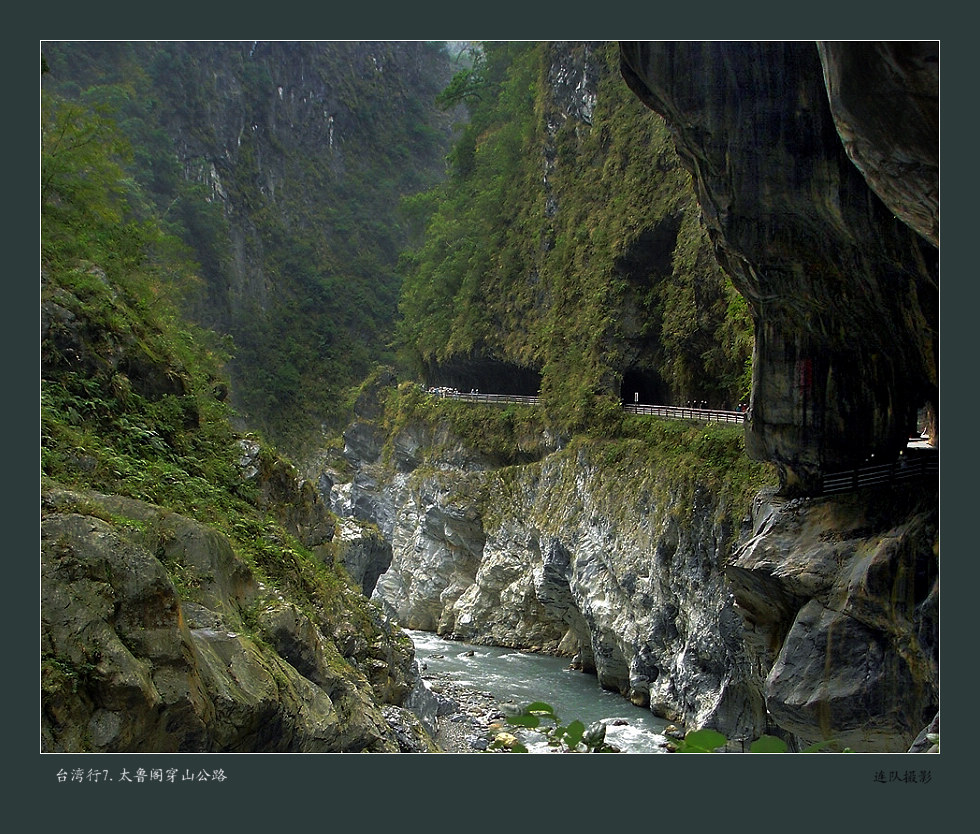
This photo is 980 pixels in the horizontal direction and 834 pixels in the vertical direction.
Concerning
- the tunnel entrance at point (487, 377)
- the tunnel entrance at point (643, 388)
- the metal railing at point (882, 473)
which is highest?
the tunnel entrance at point (487, 377)

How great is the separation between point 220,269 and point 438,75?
27.8 meters

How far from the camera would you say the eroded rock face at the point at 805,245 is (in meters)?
10.0

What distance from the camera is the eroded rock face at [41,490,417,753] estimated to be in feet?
19.4

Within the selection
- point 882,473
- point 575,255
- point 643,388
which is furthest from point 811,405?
point 575,255

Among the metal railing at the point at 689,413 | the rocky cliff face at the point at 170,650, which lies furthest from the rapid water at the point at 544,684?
the rocky cliff face at the point at 170,650

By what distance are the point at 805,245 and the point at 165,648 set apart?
8773 mm

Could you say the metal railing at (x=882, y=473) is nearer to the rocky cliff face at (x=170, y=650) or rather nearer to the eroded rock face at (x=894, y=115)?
the eroded rock face at (x=894, y=115)

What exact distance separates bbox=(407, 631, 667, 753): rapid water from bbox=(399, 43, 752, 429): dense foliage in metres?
7.19

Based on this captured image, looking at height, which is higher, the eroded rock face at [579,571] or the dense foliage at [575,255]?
the dense foliage at [575,255]

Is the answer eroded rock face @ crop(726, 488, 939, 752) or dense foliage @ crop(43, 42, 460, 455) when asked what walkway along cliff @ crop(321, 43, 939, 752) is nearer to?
eroded rock face @ crop(726, 488, 939, 752)

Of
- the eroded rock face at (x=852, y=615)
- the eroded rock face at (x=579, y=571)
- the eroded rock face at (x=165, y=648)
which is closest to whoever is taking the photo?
the eroded rock face at (x=165, y=648)

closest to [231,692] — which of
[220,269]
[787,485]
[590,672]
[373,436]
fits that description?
[787,485]

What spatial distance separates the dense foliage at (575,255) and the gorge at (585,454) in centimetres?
13
